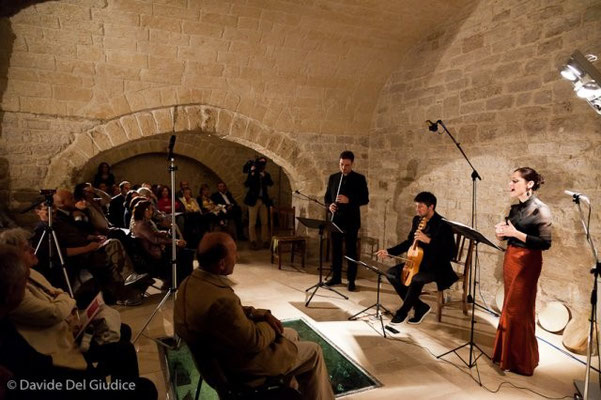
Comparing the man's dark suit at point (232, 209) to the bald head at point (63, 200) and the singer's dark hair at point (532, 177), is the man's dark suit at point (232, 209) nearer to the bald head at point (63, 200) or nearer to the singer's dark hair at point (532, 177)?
the bald head at point (63, 200)

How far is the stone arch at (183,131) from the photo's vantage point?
4.69 m

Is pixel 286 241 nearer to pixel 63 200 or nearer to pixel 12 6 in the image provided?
pixel 63 200

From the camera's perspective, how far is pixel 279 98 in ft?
18.6

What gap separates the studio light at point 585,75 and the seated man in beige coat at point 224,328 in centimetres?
248

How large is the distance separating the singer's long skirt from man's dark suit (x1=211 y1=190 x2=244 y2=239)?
5.36 meters

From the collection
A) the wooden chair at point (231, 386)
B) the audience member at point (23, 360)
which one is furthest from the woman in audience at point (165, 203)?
the wooden chair at point (231, 386)

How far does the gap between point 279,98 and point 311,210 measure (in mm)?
1819

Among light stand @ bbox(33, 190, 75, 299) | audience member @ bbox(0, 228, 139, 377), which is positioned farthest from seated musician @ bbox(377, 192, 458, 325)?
light stand @ bbox(33, 190, 75, 299)

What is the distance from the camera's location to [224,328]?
A: 1673 mm

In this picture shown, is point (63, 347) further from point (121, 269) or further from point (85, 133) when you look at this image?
point (85, 133)

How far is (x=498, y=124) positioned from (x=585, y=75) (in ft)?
5.95

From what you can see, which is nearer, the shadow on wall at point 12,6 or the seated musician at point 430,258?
the seated musician at point 430,258

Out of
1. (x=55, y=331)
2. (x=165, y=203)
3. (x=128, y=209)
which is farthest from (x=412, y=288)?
(x=165, y=203)

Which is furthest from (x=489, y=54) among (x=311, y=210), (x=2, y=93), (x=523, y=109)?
(x=2, y=93)
